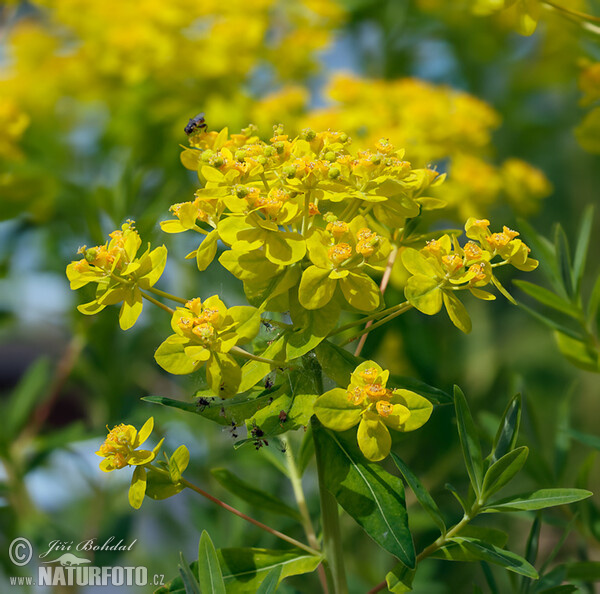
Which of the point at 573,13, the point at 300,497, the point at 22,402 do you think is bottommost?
the point at 22,402

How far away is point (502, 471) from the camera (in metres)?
0.65

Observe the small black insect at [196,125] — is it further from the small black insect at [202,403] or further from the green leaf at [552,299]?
the green leaf at [552,299]

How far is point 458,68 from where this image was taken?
2.38 meters

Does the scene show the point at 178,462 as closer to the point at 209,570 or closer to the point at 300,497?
the point at 209,570

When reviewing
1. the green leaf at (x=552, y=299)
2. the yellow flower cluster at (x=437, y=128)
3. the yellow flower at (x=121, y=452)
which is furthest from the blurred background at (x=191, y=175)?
the yellow flower at (x=121, y=452)

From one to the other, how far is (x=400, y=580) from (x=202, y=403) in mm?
242

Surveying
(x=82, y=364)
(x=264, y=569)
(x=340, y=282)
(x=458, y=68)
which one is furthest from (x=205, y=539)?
(x=458, y=68)

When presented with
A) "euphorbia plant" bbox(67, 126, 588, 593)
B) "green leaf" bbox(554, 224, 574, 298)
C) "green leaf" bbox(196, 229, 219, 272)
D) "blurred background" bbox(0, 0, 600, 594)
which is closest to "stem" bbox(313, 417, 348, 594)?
"euphorbia plant" bbox(67, 126, 588, 593)

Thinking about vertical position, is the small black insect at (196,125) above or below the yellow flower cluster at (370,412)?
above

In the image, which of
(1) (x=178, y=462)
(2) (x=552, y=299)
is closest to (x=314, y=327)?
(1) (x=178, y=462)

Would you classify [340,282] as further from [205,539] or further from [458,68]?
→ [458,68]

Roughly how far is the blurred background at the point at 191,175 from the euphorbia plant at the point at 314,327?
343mm

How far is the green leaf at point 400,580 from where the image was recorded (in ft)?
2.06

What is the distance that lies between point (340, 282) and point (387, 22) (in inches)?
64.6
